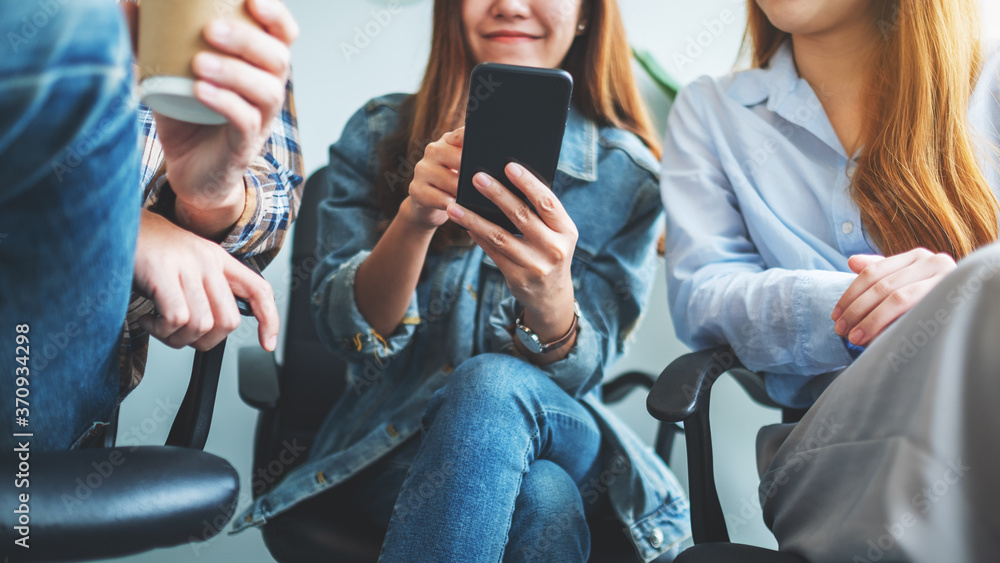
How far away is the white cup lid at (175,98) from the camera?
43 centimetres

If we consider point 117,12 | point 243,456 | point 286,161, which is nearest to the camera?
point 117,12

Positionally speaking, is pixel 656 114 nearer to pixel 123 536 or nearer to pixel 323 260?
pixel 323 260

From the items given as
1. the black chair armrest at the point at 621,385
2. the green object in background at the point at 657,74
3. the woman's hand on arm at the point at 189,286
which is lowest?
the black chair armrest at the point at 621,385

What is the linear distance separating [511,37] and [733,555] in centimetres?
73

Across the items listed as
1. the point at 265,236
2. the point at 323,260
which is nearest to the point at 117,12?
the point at 265,236

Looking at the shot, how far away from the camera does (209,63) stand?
17.0 inches

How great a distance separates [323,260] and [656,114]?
987 mm

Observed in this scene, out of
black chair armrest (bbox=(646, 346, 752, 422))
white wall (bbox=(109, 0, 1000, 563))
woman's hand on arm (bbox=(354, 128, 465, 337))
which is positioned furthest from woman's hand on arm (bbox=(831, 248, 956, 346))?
white wall (bbox=(109, 0, 1000, 563))

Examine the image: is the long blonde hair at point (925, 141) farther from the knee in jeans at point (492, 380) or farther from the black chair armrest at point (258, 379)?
the black chair armrest at point (258, 379)

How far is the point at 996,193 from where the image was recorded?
2.79ft

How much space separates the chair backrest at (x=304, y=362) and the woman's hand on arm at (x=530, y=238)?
533mm

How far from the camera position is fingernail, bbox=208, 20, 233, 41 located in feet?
1.43

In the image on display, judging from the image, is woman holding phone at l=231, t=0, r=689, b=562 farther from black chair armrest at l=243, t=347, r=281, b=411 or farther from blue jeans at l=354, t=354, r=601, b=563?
black chair armrest at l=243, t=347, r=281, b=411

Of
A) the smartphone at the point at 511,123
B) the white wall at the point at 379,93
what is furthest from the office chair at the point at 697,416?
the white wall at the point at 379,93
